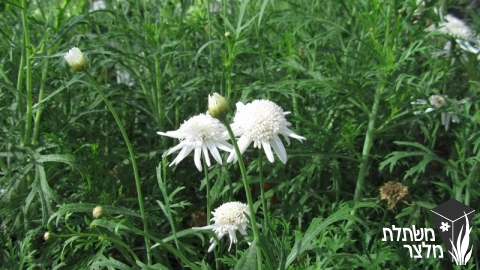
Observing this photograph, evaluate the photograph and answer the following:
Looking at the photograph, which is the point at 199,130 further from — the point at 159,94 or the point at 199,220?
the point at 159,94

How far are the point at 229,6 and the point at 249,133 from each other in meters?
1.58

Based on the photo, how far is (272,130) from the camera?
1426 millimetres

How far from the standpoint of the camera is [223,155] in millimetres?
1974

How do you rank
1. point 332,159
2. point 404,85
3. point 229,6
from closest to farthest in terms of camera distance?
point 404,85, point 332,159, point 229,6

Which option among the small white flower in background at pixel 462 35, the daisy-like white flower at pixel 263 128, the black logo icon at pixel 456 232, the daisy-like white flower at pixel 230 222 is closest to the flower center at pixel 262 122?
the daisy-like white flower at pixel 263 128

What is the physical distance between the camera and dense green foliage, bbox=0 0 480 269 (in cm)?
181

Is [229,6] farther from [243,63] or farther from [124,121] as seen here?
[124,121]

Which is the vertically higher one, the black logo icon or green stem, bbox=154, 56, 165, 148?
green stem, bbox=154, 56, 165, 148

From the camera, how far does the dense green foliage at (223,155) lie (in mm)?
1808

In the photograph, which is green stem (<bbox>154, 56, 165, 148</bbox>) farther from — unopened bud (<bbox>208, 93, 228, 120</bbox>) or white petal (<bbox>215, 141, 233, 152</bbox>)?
unopened bud (<bbox>208, 93, 228, 120</bbox>)

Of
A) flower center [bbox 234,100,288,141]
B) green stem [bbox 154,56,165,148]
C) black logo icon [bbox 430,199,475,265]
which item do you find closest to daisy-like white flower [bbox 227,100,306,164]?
flower center [bbox 234,100,288,141]

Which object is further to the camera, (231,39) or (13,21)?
(13,21)

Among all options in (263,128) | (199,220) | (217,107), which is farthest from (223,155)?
(217,107)

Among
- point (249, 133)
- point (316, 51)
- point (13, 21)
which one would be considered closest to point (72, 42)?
point (13, 21)
